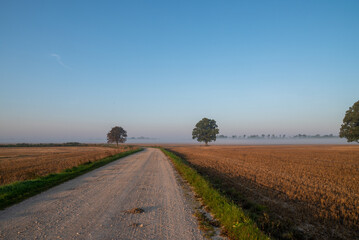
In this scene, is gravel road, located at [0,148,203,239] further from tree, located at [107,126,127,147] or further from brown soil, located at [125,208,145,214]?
tree, located at [107,126,127,147]

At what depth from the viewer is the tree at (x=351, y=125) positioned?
142 ft

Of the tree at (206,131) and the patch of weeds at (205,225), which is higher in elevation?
the tree at (206,131)

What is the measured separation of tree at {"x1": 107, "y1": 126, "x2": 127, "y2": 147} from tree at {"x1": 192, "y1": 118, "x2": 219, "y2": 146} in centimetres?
3669

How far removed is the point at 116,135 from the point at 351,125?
8982 cm

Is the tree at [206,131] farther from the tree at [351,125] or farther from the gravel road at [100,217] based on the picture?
the gravel road at [100,217]

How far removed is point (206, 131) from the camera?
92312mm

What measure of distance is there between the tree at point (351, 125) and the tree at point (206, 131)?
49.4m

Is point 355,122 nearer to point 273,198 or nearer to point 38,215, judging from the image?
point 273,198

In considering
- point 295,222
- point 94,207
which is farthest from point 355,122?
point 94,207

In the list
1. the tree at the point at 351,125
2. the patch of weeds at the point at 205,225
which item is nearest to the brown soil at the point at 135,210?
the patch of weeds at the point at 205,225

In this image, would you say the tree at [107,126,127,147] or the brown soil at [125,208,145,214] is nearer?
the brown soil at [125,208,145,214]

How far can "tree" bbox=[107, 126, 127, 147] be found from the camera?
99.8 m

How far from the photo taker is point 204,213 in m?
6.91

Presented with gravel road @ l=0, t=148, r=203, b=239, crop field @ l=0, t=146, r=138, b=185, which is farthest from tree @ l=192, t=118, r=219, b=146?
gravel road @ l=0, t=148, r=203, b=239
